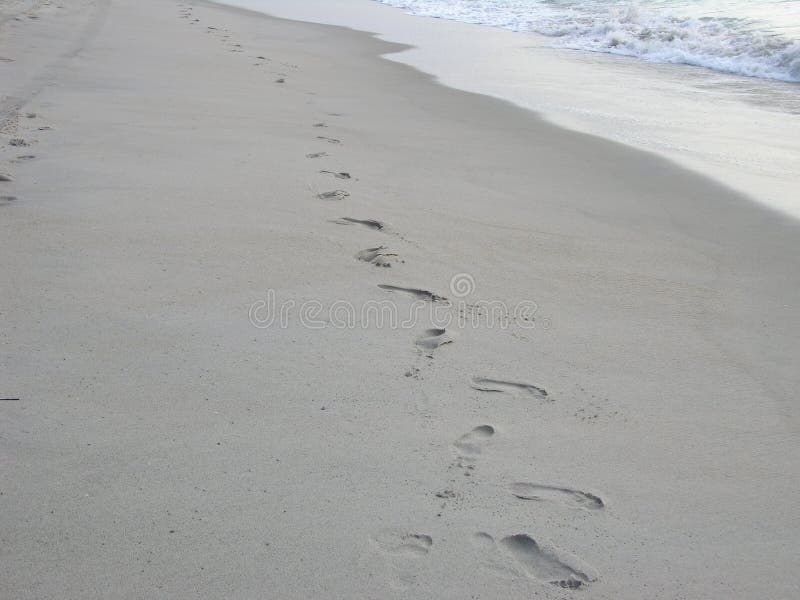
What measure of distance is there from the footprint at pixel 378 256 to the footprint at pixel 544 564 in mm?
1518

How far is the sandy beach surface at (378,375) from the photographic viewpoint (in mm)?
1614

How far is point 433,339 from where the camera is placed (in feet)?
8.19

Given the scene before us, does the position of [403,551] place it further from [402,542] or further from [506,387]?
[506,387]

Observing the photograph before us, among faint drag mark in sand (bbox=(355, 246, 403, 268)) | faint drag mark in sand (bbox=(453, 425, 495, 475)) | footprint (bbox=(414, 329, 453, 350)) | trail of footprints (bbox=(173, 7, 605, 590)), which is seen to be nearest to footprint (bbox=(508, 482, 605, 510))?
trail of footprints (bbox=(173, 7, 605, 590))

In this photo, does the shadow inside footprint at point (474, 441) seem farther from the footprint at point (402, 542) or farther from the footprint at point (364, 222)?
the footprint at point (364, 222)

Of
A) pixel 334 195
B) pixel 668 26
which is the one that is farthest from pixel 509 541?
pixel 668 26

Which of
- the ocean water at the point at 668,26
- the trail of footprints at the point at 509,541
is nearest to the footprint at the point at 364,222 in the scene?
the trail of footprints at the point at 509,541

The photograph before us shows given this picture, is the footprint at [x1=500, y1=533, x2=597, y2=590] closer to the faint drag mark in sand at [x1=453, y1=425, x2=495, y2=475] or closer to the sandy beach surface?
the sandy beach surface

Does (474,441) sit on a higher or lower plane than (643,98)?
lower

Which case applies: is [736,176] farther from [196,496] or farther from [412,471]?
[196,496]

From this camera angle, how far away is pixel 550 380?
231cm

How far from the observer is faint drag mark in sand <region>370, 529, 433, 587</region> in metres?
1.56

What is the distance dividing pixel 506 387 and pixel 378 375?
0.41 meters

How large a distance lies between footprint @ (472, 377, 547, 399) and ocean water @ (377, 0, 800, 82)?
7.96 meters
